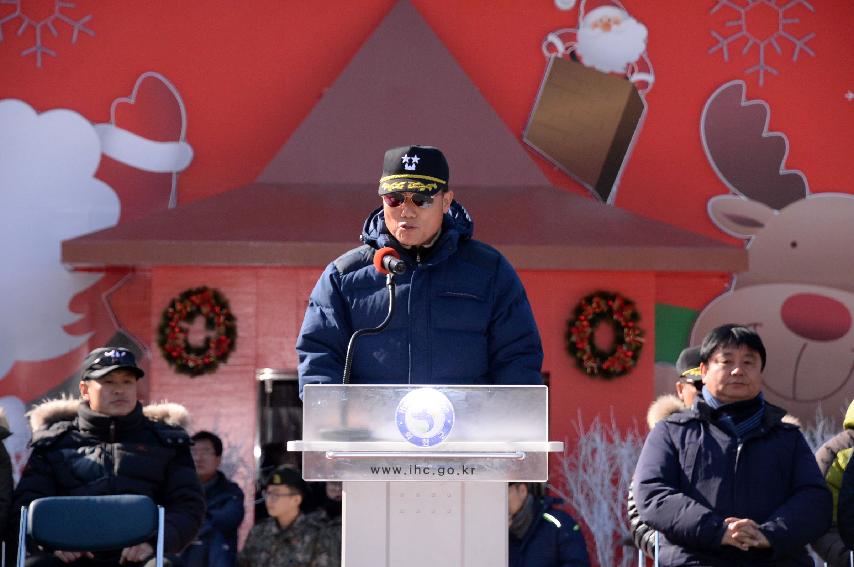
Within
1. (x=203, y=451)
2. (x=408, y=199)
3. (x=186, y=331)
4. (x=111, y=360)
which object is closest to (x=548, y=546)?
(x=111, y=360)

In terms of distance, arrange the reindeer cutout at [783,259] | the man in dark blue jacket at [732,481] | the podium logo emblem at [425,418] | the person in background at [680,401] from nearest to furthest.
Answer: the podium logo emblem at [425,418]
the man in dark blue jacket at [732,481]
the person in background at [680,401]
the reindeer cutout at [783,259]

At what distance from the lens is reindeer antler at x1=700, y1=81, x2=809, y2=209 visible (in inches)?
406

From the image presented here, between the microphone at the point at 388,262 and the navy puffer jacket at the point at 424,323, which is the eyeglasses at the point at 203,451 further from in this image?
the microphone at the point at 388,262

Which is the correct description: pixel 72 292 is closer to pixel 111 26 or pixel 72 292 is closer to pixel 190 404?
pixel 190 404

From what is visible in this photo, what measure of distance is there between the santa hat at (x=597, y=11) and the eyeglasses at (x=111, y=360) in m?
5.75

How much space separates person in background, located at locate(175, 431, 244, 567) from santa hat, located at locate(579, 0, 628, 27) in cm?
438

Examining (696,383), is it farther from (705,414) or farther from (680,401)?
(705,414)

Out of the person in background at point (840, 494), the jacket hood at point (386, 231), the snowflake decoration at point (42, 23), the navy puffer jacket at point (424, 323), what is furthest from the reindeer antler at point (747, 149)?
the navy puffer jacket at point (424, 323)

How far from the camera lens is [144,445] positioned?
550 centimetres

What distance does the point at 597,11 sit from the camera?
1032 cm

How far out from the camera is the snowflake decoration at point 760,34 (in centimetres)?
1038

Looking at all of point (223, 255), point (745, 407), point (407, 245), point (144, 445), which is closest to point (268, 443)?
point (223, 255)

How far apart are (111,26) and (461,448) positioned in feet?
26.2

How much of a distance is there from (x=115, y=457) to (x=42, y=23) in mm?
5726
